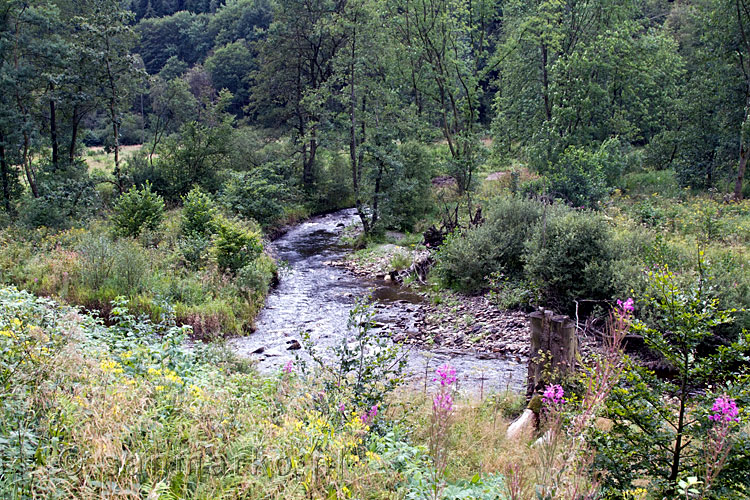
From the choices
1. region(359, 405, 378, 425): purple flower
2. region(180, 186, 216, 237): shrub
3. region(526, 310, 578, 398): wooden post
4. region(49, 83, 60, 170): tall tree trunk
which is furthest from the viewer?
region(49, 83, 60, 170): tall tree trunk

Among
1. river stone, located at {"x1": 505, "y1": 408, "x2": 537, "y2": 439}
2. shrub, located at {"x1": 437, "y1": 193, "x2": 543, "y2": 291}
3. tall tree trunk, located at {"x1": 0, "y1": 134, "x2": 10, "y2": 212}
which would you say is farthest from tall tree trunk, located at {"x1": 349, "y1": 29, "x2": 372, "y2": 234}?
river stone, located at {"x1": 505, "y1": 408, "x2": 537, "y2": 439}

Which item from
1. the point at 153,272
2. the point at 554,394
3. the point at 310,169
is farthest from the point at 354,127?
the point at 554,394

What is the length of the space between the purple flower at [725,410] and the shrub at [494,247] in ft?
27.9

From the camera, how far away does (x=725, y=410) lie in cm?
271

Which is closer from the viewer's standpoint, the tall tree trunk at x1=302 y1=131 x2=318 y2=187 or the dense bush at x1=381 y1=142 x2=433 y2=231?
the dense bush at x1=381 y1=142 x2=433 y2=231

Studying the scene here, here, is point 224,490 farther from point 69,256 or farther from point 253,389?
point 69,256

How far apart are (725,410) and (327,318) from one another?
8.46m

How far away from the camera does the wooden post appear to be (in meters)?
5.43

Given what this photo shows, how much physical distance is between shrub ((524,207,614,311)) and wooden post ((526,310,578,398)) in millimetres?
3947

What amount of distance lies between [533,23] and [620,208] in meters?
8.21

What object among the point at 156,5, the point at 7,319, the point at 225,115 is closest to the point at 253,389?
the point at 7,319

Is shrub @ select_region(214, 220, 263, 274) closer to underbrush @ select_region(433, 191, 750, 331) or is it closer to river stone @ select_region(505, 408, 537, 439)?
underbrush @ select_region(433, 191, 750, 331)

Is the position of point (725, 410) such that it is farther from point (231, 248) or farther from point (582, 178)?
point (582, 178)

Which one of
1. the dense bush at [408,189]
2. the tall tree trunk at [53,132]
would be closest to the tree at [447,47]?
the dense bush at [408,189]
